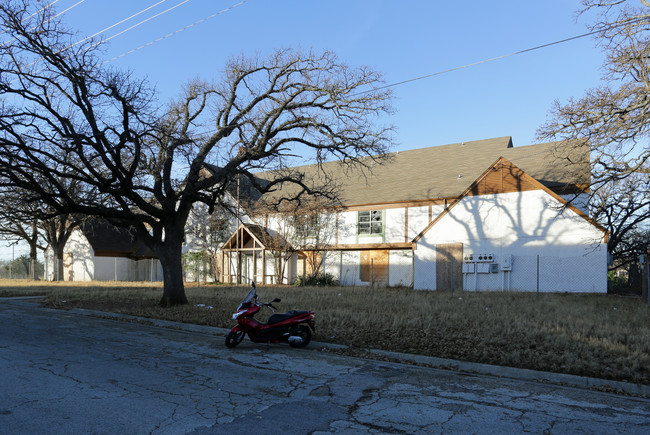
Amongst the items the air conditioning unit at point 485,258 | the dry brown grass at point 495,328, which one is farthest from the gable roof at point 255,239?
the dry brown grass at point 495,328

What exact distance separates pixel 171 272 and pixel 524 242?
16.3 metres

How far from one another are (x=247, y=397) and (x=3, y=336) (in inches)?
320

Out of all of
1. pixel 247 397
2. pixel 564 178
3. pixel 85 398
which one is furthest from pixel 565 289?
pixel 85 398

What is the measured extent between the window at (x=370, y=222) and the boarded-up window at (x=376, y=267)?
1.33 metres

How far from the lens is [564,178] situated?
81.9 feet

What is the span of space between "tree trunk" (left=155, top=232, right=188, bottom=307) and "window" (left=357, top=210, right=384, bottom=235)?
1544 centimetres

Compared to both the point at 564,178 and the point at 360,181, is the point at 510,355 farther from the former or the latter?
the point at 360,181

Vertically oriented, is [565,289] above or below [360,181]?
below

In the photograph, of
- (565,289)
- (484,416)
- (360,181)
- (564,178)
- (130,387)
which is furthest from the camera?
(360,181)

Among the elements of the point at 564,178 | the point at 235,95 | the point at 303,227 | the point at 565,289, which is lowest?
the point at 565,289

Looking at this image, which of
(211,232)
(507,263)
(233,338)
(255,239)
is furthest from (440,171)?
(233,338)

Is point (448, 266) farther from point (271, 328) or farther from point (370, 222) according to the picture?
point (271, 328)

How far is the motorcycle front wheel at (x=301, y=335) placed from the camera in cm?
1011

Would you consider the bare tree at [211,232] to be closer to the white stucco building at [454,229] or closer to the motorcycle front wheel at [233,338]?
the white stucco building at [454,229]
